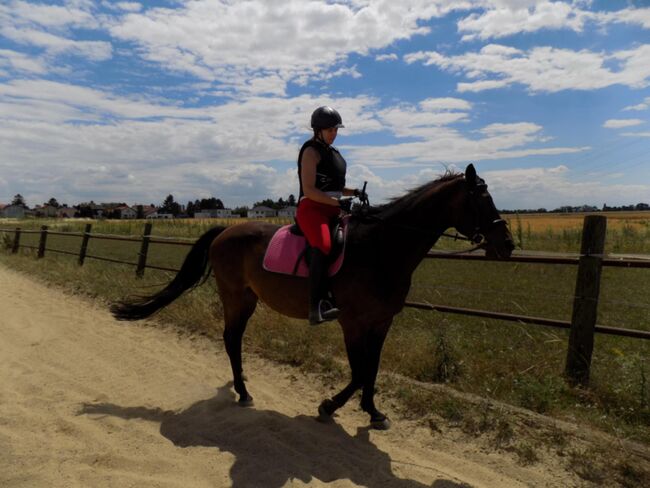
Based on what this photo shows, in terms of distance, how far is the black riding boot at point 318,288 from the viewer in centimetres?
362

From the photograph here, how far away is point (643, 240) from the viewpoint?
1546 centimetres

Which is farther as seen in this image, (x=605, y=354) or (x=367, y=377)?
(x=605, y=354)

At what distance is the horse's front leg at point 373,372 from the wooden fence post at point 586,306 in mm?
2079

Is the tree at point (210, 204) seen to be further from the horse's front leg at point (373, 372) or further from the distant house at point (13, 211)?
the horse's front leg at point (373, 372)

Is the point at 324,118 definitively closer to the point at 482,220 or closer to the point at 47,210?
the point at 482,220

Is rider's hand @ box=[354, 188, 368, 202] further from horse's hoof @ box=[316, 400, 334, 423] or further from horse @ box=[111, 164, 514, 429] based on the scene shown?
horse's hoof @ box=[316, 400, 334, 423]

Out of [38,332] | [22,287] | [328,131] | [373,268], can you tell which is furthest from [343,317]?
[22,287]

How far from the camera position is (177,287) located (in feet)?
16.8

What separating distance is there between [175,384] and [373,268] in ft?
8.73

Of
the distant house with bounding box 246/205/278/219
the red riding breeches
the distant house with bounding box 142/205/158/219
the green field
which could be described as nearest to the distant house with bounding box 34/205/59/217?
the distant house with bounding box 142/205/158/219

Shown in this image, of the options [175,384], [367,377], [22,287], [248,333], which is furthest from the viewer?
[22,287]

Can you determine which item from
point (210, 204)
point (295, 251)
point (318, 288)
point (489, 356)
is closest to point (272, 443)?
point (318, 288)

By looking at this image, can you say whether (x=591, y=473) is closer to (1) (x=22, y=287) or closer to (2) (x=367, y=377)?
(2) (x=367, y=377)

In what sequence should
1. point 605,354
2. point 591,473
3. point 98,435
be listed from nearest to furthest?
point 591,473 → point 98,435 → point 605,354
